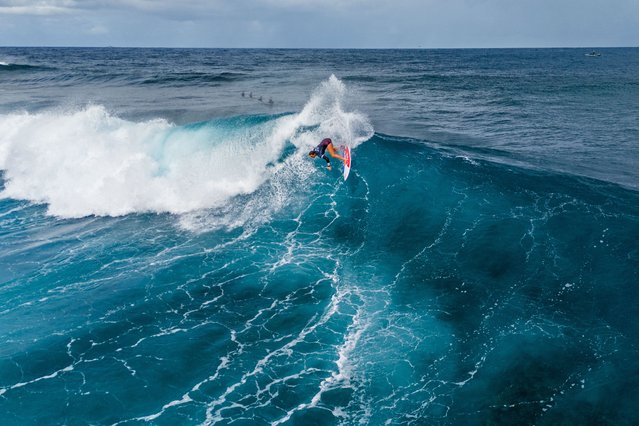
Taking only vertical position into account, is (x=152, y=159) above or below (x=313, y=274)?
above

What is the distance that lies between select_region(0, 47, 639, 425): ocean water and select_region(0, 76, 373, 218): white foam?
14 centimetres

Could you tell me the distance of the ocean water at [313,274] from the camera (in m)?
12.6

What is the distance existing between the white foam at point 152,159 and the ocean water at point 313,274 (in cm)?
14

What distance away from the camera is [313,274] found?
18.0 meters

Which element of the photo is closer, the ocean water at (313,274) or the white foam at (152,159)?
the ocean water at (313,274)

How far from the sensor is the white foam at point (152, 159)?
24.8 m

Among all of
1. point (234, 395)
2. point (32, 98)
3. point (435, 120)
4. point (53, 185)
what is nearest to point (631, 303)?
point (234, 395)

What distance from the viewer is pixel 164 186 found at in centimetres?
2530

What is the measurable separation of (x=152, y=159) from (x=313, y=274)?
15430mm

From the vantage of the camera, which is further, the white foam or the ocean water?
the white foam

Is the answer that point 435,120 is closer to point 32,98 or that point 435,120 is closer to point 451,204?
point 451,204

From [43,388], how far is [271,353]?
20.6 ft

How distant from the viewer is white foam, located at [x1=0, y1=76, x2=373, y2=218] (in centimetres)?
2478

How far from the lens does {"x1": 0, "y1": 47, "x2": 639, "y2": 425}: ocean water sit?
12617 mm
